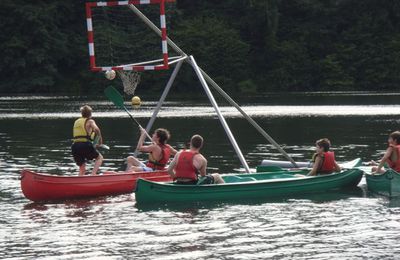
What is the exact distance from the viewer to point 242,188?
19.5 metres

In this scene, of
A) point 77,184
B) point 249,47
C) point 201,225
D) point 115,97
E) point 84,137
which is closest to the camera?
point 201,225

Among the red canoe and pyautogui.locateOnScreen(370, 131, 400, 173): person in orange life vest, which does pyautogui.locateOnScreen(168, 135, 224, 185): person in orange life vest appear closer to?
the red canoe

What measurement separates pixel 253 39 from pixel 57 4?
2293 cm

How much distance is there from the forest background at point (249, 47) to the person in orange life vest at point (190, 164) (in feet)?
237

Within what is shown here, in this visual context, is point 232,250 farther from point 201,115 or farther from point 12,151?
point 201,115

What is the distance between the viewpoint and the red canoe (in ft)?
63.5

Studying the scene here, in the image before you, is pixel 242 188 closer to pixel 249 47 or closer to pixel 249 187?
pixel 249 187

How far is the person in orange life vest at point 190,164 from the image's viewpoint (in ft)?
62.0

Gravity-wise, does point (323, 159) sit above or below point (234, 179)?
above

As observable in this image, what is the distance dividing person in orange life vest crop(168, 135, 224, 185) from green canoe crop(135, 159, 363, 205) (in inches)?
10.6

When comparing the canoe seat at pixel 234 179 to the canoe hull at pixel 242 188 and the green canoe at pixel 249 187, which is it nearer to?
the green canoe at pixel 249 187

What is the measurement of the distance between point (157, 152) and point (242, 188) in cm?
277

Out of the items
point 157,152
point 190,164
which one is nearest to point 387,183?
point 190,164

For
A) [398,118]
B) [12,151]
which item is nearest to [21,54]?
[398,118]
